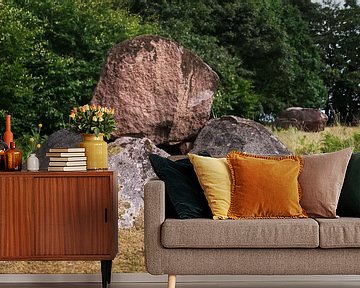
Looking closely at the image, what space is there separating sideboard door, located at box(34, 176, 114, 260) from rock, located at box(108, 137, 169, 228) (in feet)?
5.70

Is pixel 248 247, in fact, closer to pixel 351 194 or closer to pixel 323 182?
pixel 323 182

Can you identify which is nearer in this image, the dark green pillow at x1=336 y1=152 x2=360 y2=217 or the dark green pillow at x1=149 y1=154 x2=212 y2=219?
the dark green pillow at x1=149 y1=154 x2=212 y2=219

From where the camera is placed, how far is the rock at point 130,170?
20.1 ft

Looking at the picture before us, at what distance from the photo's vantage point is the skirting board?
495 centimetres

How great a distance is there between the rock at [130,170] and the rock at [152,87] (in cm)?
Answer: 30

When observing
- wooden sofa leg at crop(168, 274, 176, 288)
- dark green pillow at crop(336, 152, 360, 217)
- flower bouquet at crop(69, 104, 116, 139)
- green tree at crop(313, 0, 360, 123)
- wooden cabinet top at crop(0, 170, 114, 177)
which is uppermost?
green tree at crop(313, 0, 360, 123)

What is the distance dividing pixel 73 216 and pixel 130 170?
78.6 inches

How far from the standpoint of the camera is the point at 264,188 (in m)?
4.13

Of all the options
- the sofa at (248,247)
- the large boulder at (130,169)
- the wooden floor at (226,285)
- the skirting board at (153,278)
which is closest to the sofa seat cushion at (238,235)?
the sofa at (248,247)

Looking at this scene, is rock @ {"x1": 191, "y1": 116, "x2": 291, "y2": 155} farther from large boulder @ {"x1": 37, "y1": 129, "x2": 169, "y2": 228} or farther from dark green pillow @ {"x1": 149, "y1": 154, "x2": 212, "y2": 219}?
dark green pillow @ {"x1": 149, "y1": 154, "x2": 212, "y2": 219}

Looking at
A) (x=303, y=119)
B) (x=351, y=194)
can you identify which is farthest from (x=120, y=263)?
(x=303, y=119)

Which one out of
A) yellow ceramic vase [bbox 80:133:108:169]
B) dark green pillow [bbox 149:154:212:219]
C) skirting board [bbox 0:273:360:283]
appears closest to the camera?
dark green pillow [bbox 149:154:212:219]

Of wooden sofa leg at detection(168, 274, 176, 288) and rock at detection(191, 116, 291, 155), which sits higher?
rock at detection(191, 116, 291, 155)

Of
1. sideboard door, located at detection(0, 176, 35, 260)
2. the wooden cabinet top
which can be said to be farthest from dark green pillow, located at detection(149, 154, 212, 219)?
sideboard door, located at detection(0, 176, 35, 260)
